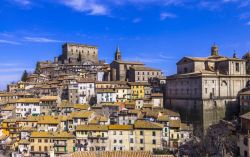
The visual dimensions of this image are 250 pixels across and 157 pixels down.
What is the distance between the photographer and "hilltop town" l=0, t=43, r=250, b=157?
2156 inches

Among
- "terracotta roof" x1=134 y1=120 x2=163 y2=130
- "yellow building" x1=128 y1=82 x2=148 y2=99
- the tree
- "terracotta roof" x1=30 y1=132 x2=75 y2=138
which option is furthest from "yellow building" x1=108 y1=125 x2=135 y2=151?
the tree

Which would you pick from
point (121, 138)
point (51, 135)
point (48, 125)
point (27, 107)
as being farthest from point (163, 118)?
point (27, 107)

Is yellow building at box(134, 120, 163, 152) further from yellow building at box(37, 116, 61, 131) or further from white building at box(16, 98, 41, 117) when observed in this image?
white building at box(16, 98, 41, 117)

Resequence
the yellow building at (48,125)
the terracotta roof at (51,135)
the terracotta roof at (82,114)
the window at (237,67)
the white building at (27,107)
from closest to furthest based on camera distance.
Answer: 1. the terracotta roof at (51,135)
2. the terracotta roof at (82,114)
3. the yellow building at (48,125)
4. the window at (237,67)
5. the white building at (27,107)

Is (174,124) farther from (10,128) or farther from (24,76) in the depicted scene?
(24,76)

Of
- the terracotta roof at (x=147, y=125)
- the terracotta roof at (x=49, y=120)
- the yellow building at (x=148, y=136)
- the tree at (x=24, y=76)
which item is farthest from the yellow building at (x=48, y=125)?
the tree at (x=24, y=76)

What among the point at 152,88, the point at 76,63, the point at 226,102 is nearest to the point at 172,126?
the point at 226,102

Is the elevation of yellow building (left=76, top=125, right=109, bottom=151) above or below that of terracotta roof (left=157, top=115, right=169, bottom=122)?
below

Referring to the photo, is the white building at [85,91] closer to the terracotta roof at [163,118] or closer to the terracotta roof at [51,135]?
the terracotta roof at [51,135]

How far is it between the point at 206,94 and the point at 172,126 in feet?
35.4

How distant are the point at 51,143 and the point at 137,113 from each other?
50.4ft

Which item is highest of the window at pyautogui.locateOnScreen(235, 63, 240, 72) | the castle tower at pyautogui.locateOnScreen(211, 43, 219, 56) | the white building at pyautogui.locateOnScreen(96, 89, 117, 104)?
the castle tower at pyautogui.locateOnScreen(211, 43, 219, 56)

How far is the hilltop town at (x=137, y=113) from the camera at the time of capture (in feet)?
180

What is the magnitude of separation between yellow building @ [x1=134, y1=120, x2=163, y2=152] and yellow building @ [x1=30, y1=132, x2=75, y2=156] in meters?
10.7
